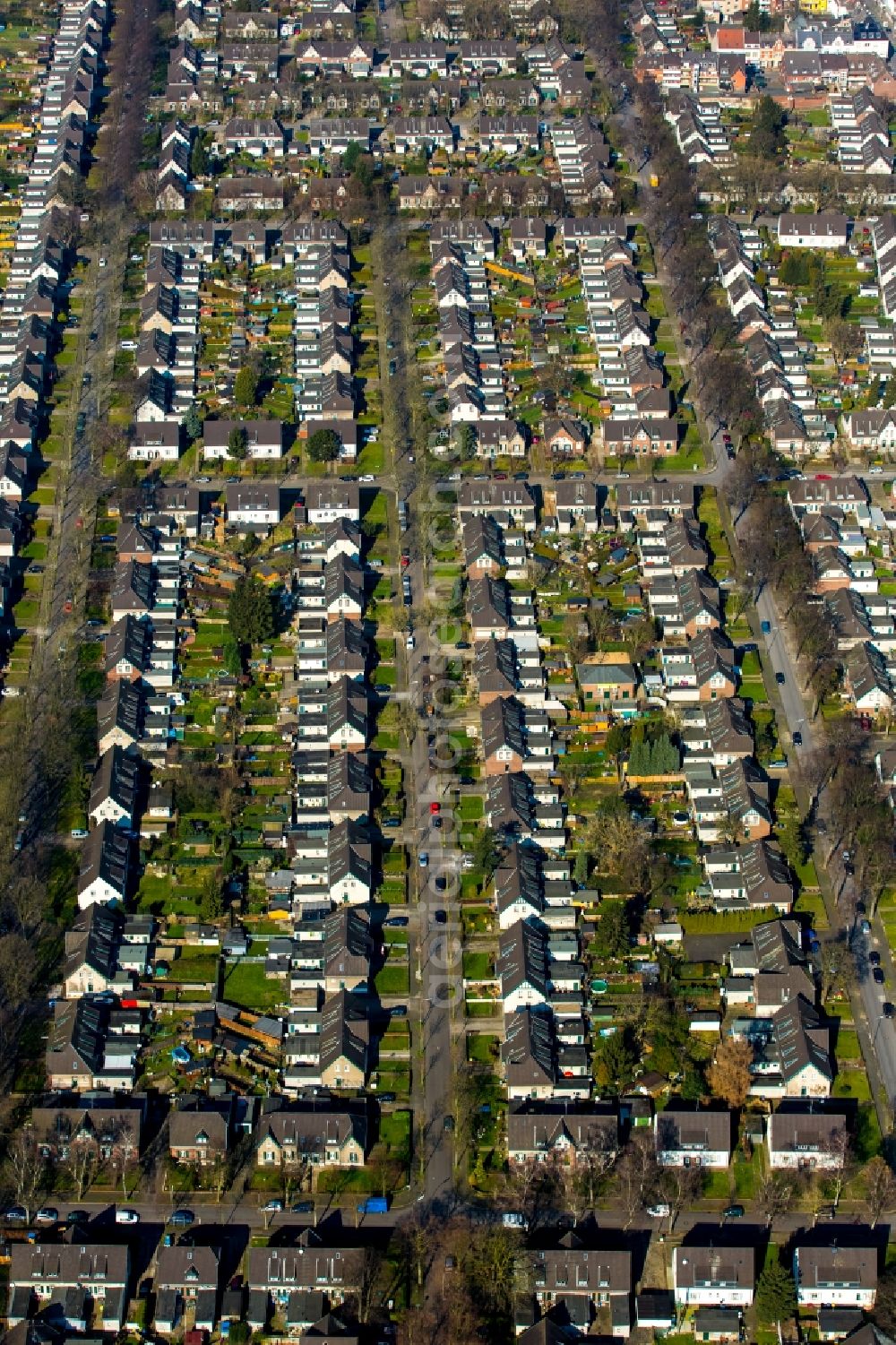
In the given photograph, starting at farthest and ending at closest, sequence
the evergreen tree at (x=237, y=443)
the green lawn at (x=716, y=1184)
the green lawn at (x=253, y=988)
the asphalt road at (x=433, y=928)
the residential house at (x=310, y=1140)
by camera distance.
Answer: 1. the evergreen tree at (x=237, y=443)
2. the green lawn at (x=253, y=988)
3. the asphalt road at (x=433, y=928)
4. the residential house at (x=310, y=1140)
5. the green lawn at (x=716, y=1184)

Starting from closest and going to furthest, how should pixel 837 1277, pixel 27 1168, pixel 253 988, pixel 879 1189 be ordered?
pixel 837 1277
pixel 879 1189
pixel 27 1168
pixel 253 988

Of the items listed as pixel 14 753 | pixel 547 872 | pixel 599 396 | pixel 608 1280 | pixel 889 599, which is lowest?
pixel 608 1280

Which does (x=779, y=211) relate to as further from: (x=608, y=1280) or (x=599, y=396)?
(x=608, y=1280)

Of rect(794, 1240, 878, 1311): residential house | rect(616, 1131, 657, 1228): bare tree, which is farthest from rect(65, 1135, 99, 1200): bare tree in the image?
rect(794, 1240, 878, 1311): residential house

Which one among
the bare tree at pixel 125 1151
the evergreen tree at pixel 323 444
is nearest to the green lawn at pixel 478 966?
the bare tree at pixel 125 1151

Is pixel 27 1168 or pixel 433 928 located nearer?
pixel 27 1168

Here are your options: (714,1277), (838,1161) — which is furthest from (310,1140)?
(838,1161)

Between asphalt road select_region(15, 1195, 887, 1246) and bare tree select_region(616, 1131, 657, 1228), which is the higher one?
bare tree select_region(616, 1131, 657, 1228)

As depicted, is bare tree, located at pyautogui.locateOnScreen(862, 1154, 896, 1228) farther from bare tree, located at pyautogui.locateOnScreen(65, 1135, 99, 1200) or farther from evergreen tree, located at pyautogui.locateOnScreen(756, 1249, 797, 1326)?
bare tree, located at pyautogui.locateOnScreen(65, 1135, 99, 1200)

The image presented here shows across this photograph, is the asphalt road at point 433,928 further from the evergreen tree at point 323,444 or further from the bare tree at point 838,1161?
the evergreen tree at point 323,444

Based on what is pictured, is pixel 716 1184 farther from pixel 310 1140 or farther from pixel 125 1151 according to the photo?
pixel 125 1151

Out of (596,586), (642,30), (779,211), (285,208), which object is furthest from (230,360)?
(642,30)
